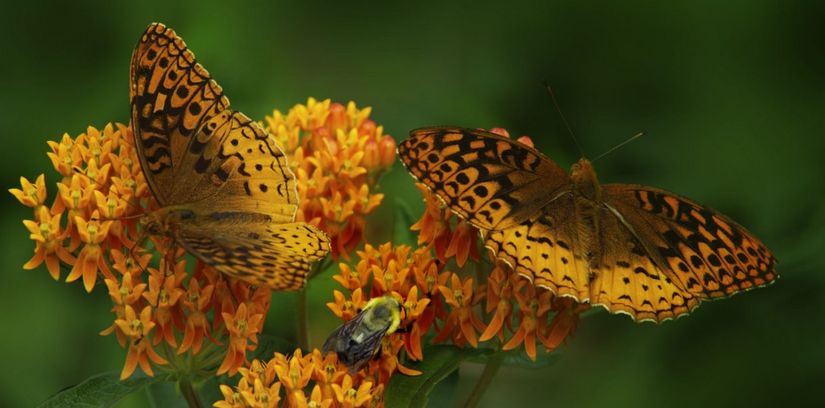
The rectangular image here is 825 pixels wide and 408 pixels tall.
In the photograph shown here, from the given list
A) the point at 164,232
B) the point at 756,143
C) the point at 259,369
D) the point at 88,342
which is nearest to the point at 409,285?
the point at 259,369

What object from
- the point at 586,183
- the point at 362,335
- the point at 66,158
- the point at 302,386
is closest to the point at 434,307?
the point at 362,335

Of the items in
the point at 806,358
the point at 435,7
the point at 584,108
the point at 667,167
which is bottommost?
the point at 806,358

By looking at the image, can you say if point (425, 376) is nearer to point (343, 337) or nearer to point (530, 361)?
point (343, 337)

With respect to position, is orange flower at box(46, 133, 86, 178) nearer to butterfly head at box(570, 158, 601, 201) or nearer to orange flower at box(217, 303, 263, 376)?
orange flower at box(217, 303, 263, 376)

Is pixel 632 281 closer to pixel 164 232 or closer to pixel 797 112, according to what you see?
pixel 164 232

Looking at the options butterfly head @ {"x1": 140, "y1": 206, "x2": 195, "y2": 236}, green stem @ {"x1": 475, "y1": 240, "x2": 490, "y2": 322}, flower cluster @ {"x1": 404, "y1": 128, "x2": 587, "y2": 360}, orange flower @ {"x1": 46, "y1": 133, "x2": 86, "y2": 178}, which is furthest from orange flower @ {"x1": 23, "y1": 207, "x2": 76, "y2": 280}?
green stem @ {"x1": 475, "y1": 240, "x2": 490, "y2": 322}

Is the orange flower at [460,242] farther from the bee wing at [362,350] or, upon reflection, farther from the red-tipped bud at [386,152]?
the red-tipped bud at [386,152]
